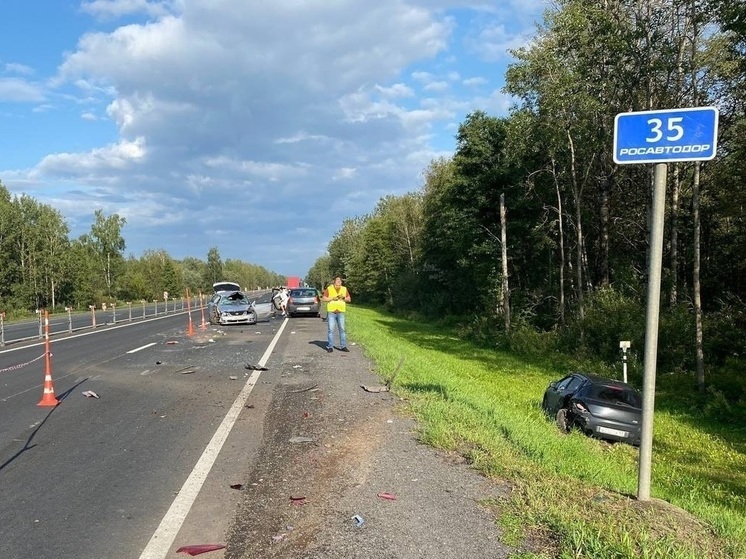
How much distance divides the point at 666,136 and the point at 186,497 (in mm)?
4919

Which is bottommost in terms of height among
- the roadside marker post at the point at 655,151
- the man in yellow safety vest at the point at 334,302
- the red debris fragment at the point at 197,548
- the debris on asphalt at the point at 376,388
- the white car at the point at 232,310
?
the debris on asphalt at the point at 376,388

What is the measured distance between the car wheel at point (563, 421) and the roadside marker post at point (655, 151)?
888cm

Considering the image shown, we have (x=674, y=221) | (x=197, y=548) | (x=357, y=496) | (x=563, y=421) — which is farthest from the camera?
(x=674, y=221)

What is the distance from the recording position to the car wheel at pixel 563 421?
12938 mm

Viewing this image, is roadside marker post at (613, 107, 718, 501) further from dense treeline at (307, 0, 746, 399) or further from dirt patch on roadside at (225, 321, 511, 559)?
dense treeline at (307, 0, 746, 399)

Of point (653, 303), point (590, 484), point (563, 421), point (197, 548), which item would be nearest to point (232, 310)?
point (563, 421)

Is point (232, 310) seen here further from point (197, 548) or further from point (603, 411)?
point (197, 548)

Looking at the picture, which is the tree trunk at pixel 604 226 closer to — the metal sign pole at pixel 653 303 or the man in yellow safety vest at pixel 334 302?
the man in yellow safety vest at pixel 334 302

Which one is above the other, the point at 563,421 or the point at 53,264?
the point at 53,264

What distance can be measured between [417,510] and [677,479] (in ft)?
26.1

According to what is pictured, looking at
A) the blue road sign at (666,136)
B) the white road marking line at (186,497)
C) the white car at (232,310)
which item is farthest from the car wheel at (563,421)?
the white car at (232,310)

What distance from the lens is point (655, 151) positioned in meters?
4.33

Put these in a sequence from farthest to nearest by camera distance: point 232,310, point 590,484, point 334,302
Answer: point 232,310, point 334,302, point 590,484

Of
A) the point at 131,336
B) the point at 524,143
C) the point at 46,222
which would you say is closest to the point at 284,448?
the point at 131,336
